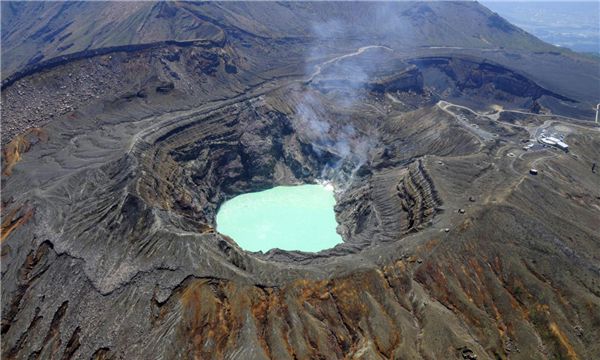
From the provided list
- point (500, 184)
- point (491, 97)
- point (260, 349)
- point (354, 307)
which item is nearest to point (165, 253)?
point (260, 349)

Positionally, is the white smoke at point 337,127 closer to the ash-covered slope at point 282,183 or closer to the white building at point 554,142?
the ash-covered slope at point 282,183

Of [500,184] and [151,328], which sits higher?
[500,184]

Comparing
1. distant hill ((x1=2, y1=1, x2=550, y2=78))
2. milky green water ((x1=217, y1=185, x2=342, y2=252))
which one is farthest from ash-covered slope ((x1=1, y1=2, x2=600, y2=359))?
distant hill ((x1=2, y1=1, x2=550, y2=78))

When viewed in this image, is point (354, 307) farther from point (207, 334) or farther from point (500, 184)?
point (500, 184)

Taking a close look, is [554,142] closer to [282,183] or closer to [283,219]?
[283,219]

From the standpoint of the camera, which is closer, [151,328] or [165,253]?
[151,328]

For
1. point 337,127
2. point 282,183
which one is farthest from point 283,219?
point 337,127

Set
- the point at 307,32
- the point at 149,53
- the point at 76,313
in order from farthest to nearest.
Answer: the point at 307,32 < the point at 149,53 < the point at 76,313
